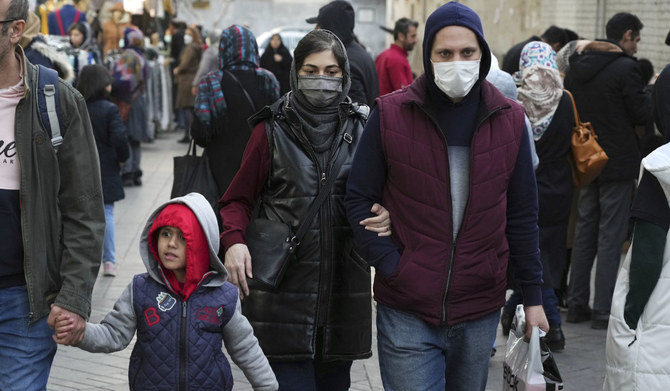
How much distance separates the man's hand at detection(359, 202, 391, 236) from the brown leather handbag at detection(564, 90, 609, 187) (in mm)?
3506

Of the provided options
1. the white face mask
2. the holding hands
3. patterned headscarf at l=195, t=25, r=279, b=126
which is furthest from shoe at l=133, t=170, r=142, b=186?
the white face mask

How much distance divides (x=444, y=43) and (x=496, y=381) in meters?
3.16

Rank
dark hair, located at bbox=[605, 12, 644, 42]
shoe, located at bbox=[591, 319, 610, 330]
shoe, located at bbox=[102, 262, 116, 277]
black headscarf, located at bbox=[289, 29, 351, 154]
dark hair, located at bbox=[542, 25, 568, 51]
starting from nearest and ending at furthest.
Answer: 1. black headscarf, located at bbox=[289, 29, 351, 154]
2. shoe, located at bbox=[591, 319, 610, 330]
3. dark hair, located at bbox=[605, 12, 644, 42]
4. shoe, located at bbox=[102, 262, 116, 277]
5. dark hair, located at bbox=[542, 25, 568, 51]

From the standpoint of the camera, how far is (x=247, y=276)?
4.64 metres

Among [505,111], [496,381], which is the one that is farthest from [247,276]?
[496,381]

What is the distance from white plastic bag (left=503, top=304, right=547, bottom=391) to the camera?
13.3 feet

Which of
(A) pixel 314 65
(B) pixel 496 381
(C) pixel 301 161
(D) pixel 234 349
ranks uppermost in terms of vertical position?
(A) pixel 314 65

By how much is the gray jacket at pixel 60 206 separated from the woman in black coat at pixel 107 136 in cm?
553

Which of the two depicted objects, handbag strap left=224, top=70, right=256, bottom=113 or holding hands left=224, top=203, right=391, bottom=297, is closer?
holding hands left=224, top=203, right=391, bottom=297

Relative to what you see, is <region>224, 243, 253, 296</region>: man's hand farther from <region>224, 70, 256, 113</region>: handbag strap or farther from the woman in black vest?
<region>224, 70, 256, 113</region>: handbag strap

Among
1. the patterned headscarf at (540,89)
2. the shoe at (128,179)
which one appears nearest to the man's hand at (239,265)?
the patterned headscarf at (540,89)

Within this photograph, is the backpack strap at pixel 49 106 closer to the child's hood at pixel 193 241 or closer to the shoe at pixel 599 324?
the child's hood at pixel 193 241

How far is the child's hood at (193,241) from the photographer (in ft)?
14.4

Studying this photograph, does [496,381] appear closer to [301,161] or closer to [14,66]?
[301,161]
